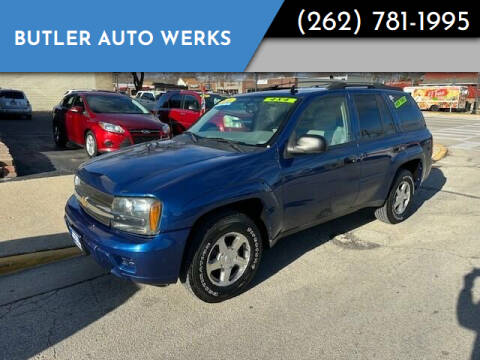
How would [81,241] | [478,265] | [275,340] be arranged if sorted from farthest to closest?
[478,265], [81,241], [275,340]

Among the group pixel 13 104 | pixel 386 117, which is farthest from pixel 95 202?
pixel 13 104

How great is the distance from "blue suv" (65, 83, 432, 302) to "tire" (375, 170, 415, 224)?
18 centimetres

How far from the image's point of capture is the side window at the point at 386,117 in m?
4.60

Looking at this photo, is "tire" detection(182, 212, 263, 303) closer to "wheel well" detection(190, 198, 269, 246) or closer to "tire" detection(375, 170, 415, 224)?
"wheel well" detection(190, 198, 269, 246)

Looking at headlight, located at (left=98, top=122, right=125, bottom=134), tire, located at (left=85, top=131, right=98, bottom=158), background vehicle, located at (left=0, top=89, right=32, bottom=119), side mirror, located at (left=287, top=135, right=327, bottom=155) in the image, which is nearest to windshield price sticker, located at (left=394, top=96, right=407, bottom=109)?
side mirror, located at (left=287, top=135, right=327, bottom=155)

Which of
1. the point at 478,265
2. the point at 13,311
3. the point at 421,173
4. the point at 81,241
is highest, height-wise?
the point at 421,173

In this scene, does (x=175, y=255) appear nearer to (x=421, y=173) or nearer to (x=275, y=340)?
(x=275, y=340)

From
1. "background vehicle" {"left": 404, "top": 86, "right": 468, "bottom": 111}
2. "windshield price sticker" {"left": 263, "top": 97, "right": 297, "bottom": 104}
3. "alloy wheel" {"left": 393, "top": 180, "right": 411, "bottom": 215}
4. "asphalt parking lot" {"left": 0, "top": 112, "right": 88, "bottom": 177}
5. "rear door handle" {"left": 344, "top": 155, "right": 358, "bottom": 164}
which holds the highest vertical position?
"background vehicle" {"left": 404, "top": 86, "right": 468, "bottom": 111}

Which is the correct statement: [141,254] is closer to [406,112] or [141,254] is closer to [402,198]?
[402,198]

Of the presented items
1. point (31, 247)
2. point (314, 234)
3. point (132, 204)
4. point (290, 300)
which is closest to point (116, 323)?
point (132, 204)

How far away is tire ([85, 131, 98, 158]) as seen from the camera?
8.18 metres

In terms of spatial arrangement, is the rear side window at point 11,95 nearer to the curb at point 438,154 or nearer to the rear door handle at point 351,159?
the curb at point 438,154

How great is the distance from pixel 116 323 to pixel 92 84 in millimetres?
29654

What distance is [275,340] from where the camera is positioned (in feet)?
8.95
